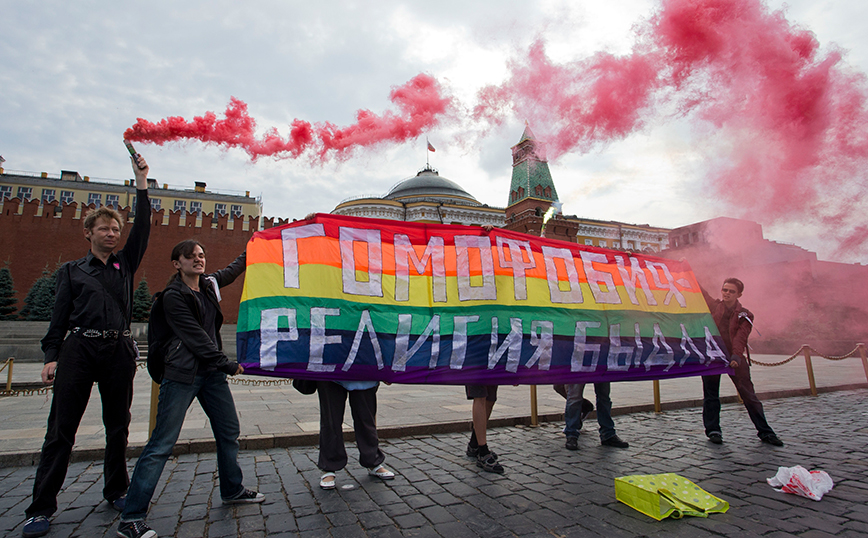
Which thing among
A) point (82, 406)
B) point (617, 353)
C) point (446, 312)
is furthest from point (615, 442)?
point (82, 406)

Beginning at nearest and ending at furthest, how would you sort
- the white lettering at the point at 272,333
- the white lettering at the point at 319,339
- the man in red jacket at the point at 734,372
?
the white lettering at the point at 272,333 < the white lettering at the point at 319,339 < the man in red jacket at the point at 734,372

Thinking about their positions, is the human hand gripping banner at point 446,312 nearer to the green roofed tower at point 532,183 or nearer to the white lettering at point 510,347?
the white lettering at point 510,347

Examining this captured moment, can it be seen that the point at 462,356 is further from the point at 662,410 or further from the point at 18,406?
the point at 18,406

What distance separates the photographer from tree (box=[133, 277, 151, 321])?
102ft

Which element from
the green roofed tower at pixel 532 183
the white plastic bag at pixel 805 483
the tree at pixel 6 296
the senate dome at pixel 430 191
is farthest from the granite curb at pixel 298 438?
the senate dome at pixel 430 191

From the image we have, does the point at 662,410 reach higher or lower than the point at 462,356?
lower

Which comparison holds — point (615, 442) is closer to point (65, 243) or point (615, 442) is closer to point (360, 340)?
point (360, 340)

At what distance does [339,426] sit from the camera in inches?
159

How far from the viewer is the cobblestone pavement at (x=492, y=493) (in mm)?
3023

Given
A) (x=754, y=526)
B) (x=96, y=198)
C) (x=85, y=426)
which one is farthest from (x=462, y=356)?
(x=96, y=198)

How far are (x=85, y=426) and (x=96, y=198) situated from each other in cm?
5989

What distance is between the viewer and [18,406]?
7754 mm

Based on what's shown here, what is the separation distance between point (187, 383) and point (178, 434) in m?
0.37

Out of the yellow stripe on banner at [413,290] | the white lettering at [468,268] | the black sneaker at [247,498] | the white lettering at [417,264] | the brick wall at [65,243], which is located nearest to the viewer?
the black sneaker at [247,498]
